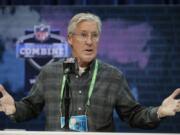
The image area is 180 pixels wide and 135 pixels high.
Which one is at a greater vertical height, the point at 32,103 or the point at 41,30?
the point at 41,30

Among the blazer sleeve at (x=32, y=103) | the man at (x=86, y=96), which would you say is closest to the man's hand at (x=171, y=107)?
the man at (x=86, y=96)

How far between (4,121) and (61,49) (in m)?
0.72

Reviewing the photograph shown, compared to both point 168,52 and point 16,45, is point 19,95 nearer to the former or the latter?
point 16,45

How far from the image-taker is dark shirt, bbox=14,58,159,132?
6.20 feet

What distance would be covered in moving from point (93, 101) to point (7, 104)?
1.10 ft

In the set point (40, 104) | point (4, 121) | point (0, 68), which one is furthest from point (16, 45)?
point (40, 104)

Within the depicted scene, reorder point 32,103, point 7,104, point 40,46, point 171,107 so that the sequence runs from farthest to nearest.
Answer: point 40,46, point 32,103, point 7,104, point 171,107

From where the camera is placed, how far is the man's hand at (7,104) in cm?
185

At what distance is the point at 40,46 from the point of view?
3.73m

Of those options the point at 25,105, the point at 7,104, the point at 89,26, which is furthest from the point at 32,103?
the point at 89,26

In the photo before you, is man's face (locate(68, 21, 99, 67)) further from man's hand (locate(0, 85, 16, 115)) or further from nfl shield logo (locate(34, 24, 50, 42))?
nfl shield logo (locate(34, 24, 50, 42))

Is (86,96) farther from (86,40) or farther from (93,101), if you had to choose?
(86,40)

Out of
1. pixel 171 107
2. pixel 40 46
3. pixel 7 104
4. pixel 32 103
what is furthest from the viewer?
pixel 40 46

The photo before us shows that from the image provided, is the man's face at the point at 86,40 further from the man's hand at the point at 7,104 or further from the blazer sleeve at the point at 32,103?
the man's hand at the point at 7,104
